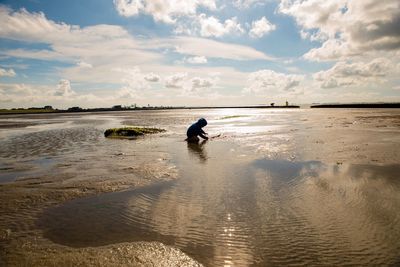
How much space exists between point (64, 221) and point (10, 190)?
4.40 metres

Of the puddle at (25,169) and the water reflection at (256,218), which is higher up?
the puddle at (25,169)

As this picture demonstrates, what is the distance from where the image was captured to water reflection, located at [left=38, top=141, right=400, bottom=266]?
227 inches

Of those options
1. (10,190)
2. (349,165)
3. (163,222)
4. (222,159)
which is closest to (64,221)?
(163,222)

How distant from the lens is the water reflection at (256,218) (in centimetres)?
575

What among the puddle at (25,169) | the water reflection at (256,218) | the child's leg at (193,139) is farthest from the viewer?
the child's leg at (193,139)

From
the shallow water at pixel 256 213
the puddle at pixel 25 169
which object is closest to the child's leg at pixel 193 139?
the shallow water at pixel 256 213

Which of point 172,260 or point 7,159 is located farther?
point 7,159

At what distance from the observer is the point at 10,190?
1064cm

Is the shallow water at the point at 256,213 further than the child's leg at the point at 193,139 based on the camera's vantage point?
No

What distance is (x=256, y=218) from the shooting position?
740 cm

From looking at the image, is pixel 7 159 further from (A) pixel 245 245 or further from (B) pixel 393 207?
(B) pixel 393 207

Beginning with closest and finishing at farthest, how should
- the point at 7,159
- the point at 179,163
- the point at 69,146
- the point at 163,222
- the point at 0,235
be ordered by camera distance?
the point at 0,235 < the point at 163,222 < the point at 179,163 < the point at 7,159 < the point at 69,146

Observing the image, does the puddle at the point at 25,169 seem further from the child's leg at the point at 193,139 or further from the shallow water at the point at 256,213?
the child's leg at the point at 193,139

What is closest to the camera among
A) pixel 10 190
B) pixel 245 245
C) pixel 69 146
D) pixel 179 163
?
pixel 245 245
